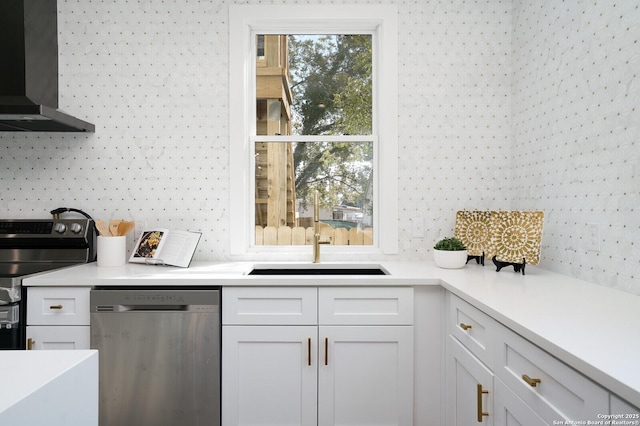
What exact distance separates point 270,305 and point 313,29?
1.72 meters

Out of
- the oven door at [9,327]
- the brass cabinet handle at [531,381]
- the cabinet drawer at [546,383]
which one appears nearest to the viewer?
the cabinet drawer at [546,383]

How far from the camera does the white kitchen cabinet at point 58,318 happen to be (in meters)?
1.74

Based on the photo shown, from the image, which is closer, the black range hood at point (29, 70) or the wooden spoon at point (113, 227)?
the black range hood at point (29, 70)

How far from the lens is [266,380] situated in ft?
5.74

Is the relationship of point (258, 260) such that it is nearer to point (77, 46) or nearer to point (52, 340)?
point (52, 340)

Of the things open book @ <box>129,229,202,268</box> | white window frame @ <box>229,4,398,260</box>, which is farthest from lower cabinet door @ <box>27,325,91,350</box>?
white window frame @ <box>229,4,398,260</box>

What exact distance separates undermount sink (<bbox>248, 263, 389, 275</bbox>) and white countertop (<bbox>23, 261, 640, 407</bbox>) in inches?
3.1

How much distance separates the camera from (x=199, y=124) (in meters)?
2.32

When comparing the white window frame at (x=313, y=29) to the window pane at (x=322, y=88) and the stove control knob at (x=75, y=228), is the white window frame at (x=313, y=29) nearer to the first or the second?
the window pane at (x=322, y=88)

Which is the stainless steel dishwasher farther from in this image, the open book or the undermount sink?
the undermount sink

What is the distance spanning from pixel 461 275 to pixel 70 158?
2.37 metres

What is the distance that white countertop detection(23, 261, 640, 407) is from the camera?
0.82 metres

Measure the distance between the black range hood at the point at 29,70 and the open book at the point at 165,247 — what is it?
0.74m

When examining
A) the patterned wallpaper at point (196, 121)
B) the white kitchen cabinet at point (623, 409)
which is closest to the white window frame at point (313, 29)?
the patterned wallpaper at point (196, 121)
